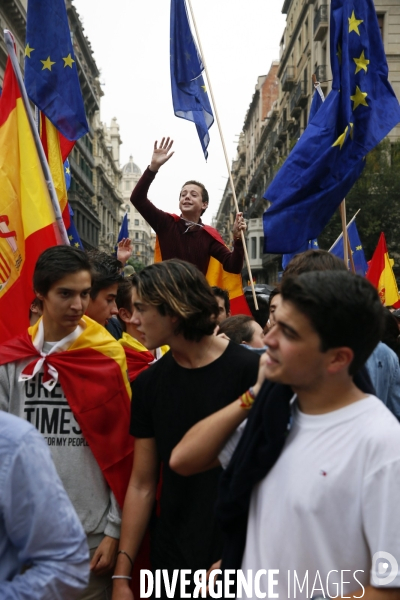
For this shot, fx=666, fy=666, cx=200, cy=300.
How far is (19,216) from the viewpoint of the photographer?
13.3 feet

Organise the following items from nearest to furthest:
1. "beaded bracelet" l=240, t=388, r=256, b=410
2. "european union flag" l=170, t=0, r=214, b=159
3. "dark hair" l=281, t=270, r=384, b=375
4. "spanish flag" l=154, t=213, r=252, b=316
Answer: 1. "dark hair" l=281, t=270, r=384, b=375
2. "beaded bracelet" l=240, t=388, r=256, b=410
3. "spanish flag" l=154, t=213, r=252, b=316
4. "european union flag" l=170, t=0, r=214, b=159

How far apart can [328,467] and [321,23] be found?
36614 mm

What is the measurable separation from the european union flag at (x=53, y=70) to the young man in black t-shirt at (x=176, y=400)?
9.02 feet

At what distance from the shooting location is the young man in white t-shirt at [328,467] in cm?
155

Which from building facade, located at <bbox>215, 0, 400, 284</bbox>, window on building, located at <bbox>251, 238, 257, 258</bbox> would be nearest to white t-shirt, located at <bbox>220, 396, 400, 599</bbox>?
building facade, located at <bbox>215, 0, 400, 284</bbox>

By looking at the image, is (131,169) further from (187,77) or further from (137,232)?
(187,77)

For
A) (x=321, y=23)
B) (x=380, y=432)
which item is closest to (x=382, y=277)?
(x=380, y=432)

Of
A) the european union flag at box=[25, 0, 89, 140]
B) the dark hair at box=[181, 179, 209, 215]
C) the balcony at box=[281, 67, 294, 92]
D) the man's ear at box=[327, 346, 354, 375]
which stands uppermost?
the balcony at box=[281, 67, 294, 92]

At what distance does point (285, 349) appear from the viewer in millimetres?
1723

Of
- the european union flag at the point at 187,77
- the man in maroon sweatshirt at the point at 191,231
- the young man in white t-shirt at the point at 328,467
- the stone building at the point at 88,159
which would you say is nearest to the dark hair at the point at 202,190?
the man in maroon sweatshirt at the point at 191,231

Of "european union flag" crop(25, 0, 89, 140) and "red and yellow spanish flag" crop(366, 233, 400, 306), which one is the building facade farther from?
"european union flag" crop(25, 0, 89, 140)

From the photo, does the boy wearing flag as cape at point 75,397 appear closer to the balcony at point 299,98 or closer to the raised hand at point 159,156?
the raised hand at point 159,156

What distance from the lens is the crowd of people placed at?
154cm

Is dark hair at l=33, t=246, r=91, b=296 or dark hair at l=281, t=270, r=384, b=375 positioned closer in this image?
dark hair at l=281, t=270, r=384, b=375
